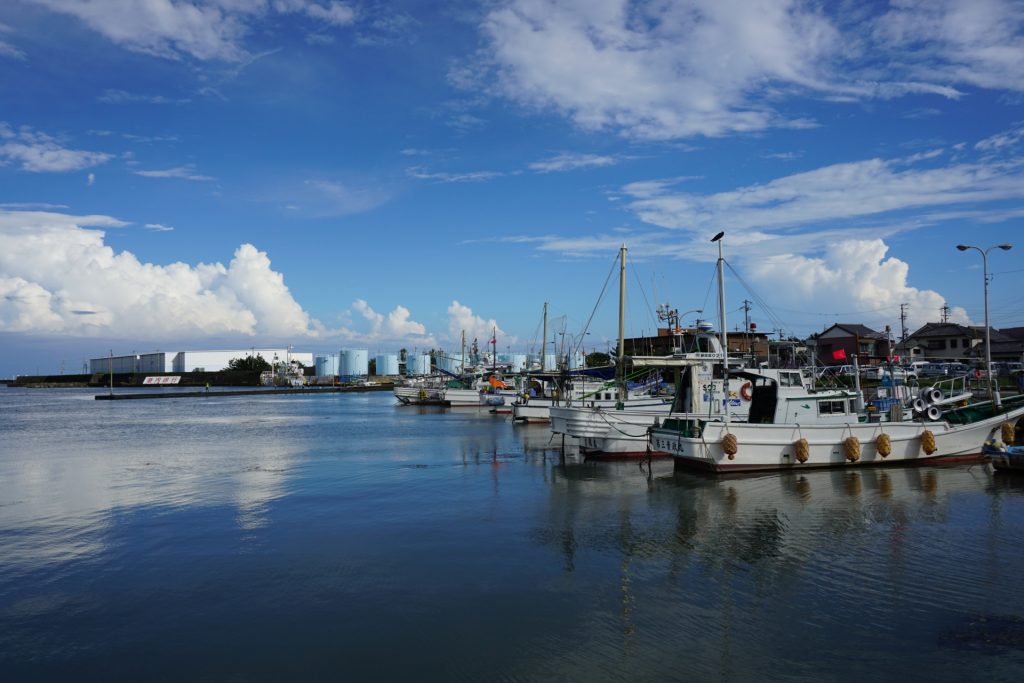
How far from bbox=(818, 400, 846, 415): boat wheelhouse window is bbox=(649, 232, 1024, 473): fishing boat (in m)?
0.04

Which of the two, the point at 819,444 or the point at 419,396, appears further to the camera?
the point at 419,396

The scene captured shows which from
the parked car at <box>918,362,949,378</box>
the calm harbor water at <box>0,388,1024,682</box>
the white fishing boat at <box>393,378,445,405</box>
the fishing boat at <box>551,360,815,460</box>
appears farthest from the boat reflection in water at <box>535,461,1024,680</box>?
the white fishing boat at <box>393,378,445,405</box>

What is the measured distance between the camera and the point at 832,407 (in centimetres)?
2955

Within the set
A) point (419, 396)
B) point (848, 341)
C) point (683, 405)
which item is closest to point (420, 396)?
point (419, 396)

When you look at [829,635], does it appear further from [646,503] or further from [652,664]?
[646,503]

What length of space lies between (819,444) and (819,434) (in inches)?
15.2

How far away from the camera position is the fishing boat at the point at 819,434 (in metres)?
26.2

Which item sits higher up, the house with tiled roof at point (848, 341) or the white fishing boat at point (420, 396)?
the house with tiled roof at point (848, 341)

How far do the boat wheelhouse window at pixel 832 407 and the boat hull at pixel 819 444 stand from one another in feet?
6.80

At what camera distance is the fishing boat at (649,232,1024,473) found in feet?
85.9

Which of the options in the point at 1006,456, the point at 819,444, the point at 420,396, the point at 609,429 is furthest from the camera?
the point at 420,396

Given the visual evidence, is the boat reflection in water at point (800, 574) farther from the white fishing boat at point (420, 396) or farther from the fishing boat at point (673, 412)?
the white fishing boat at point (420, 396)

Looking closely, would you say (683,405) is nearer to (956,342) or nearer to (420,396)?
(420,396)

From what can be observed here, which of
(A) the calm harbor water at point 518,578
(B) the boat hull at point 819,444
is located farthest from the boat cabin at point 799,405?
(A) the calm harbor water at point 518,578
